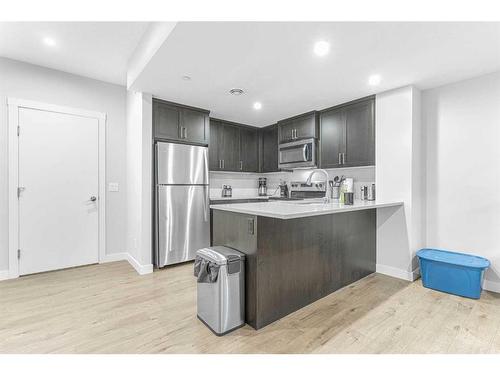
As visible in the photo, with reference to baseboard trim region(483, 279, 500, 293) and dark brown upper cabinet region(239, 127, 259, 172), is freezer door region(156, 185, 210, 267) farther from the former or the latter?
baseboard trim region(483, 279, 500, 293)

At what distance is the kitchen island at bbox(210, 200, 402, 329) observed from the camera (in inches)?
75.4

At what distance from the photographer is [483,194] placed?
2621mm

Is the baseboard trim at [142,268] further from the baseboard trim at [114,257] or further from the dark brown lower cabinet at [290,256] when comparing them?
the dark brown lower cabinet at [290,256]

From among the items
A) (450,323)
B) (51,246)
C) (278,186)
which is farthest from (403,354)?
(51,246)

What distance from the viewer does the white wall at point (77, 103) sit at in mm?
2936

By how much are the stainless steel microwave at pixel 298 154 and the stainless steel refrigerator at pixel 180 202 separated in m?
1.37

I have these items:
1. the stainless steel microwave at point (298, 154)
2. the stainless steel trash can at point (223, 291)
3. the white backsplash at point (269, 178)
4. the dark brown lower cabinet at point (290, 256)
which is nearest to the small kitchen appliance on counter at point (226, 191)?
the white backsplash at point (269, 178)

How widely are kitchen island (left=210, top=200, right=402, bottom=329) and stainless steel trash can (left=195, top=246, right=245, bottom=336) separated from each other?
0.07 meters

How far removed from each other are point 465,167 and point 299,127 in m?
2.23

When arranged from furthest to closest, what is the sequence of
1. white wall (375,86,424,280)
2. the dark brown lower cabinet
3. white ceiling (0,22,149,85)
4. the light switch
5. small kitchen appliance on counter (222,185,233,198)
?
small kitchen appliance on counter (222,185,233,198)
the light switch
white wall (375,86,424,280)
white ceiling (0,22,149,85)
the dark brown lower cabinet

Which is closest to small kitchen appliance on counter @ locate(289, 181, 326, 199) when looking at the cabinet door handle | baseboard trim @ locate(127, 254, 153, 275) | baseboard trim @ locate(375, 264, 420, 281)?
baseboard trim @ locate(375, 264, 420, 281)

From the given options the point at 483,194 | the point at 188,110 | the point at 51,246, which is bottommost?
the point at 51,246
